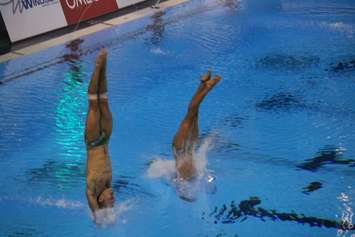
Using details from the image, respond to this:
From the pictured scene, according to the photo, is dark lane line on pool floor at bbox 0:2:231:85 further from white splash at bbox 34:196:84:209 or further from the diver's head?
the diver's head

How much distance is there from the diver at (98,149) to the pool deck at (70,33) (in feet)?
20.7

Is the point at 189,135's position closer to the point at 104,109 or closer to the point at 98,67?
the point at 104,109

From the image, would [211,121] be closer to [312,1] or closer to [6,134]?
[6,134]

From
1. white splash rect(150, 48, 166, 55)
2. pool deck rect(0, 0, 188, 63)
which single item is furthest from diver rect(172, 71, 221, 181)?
pool deck rect(0, 0, 188, 63)

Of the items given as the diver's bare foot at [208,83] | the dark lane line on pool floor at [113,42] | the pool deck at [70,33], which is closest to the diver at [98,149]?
the diver's bare foot at [208,83]

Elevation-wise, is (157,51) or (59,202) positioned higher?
(157,51)

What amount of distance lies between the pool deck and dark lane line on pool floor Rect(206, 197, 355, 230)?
6.37 metres

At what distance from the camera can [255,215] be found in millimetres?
5180

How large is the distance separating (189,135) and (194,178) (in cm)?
79

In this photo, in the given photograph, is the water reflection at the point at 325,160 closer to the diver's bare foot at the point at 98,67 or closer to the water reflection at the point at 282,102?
the water reflection at the point at 282,102

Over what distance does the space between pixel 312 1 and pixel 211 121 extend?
7.19 meters

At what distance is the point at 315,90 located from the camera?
25.7 ft

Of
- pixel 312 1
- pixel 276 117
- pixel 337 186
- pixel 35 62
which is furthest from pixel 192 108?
pixel 312 1

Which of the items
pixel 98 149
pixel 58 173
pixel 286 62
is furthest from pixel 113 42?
pixel 98 149
